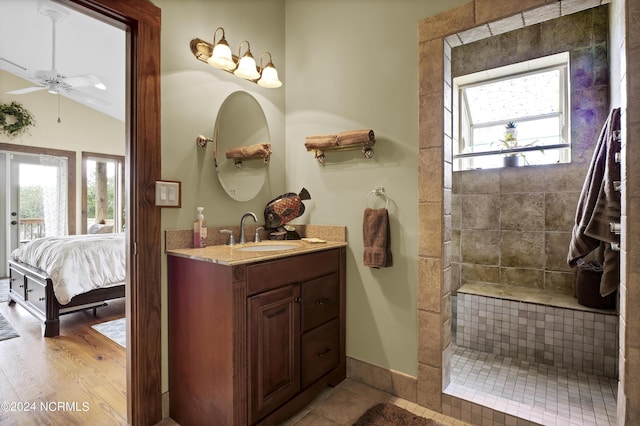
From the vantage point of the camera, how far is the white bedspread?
278 cm

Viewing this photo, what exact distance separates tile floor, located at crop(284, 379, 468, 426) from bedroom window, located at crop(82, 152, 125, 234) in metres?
5.14

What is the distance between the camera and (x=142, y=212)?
1.53 m

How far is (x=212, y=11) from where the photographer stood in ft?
6.08

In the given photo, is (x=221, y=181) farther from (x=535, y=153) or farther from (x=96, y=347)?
(x=535, y=153)

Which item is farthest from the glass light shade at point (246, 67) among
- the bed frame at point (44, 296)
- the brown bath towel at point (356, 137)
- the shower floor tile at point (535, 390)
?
the bed frame at point (44, 296)

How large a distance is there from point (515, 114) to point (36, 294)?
15.3 ft

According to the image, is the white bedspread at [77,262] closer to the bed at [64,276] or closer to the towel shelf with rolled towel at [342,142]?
the bed at [64,276]

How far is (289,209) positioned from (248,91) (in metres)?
0.84

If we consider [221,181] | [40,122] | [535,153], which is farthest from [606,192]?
[40,122]

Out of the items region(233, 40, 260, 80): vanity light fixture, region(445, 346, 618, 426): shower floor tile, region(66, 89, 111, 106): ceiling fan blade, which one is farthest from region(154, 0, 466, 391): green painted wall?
region(66, 89, 111, 106): ceiling fan blade

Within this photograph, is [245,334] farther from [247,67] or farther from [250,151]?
[247,67]

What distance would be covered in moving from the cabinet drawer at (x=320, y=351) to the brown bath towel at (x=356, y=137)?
1106 mm

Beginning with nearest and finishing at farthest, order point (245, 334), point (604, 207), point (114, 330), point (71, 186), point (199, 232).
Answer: point (245, 334) → point (604, 207) → point (199, 232) → point (114, 330) → point (71, 186)

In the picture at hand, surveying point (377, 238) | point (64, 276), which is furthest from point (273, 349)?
point (64, 276)
